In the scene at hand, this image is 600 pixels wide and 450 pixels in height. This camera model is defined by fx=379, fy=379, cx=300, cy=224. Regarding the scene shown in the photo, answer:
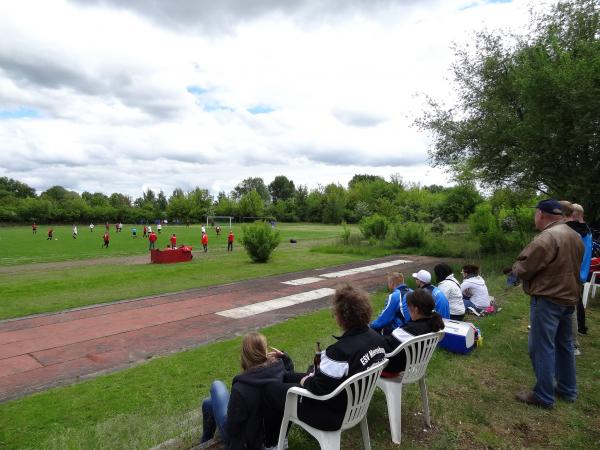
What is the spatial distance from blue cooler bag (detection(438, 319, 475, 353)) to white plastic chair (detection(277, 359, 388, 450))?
3.28 m

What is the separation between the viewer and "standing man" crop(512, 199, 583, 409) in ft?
12.7

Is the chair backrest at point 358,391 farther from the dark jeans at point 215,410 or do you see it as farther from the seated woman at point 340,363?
the dark jeans at point 215,410

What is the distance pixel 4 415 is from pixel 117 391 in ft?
4.35

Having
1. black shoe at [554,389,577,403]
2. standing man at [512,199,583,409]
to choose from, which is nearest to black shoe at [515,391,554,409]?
standing man at [512,199,583,409]

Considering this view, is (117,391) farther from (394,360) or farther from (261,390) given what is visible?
(394,360)

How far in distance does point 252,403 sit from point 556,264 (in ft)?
10.9

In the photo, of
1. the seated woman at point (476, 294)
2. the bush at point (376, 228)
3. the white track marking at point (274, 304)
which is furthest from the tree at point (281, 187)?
the seated woman at point (476, 294)

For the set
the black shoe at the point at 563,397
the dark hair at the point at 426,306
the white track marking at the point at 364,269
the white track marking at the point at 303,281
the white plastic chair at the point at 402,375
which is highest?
the dark hair at the point at 426,306

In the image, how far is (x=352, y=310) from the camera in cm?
293

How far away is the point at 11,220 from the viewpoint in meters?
74.8

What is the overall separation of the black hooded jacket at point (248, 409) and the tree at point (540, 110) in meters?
11.2

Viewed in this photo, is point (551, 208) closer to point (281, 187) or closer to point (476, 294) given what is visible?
point (476, 294)

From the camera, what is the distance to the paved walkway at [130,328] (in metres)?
6.66

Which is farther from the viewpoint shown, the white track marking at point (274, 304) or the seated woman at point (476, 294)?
the white track marking at point (274, 304)
